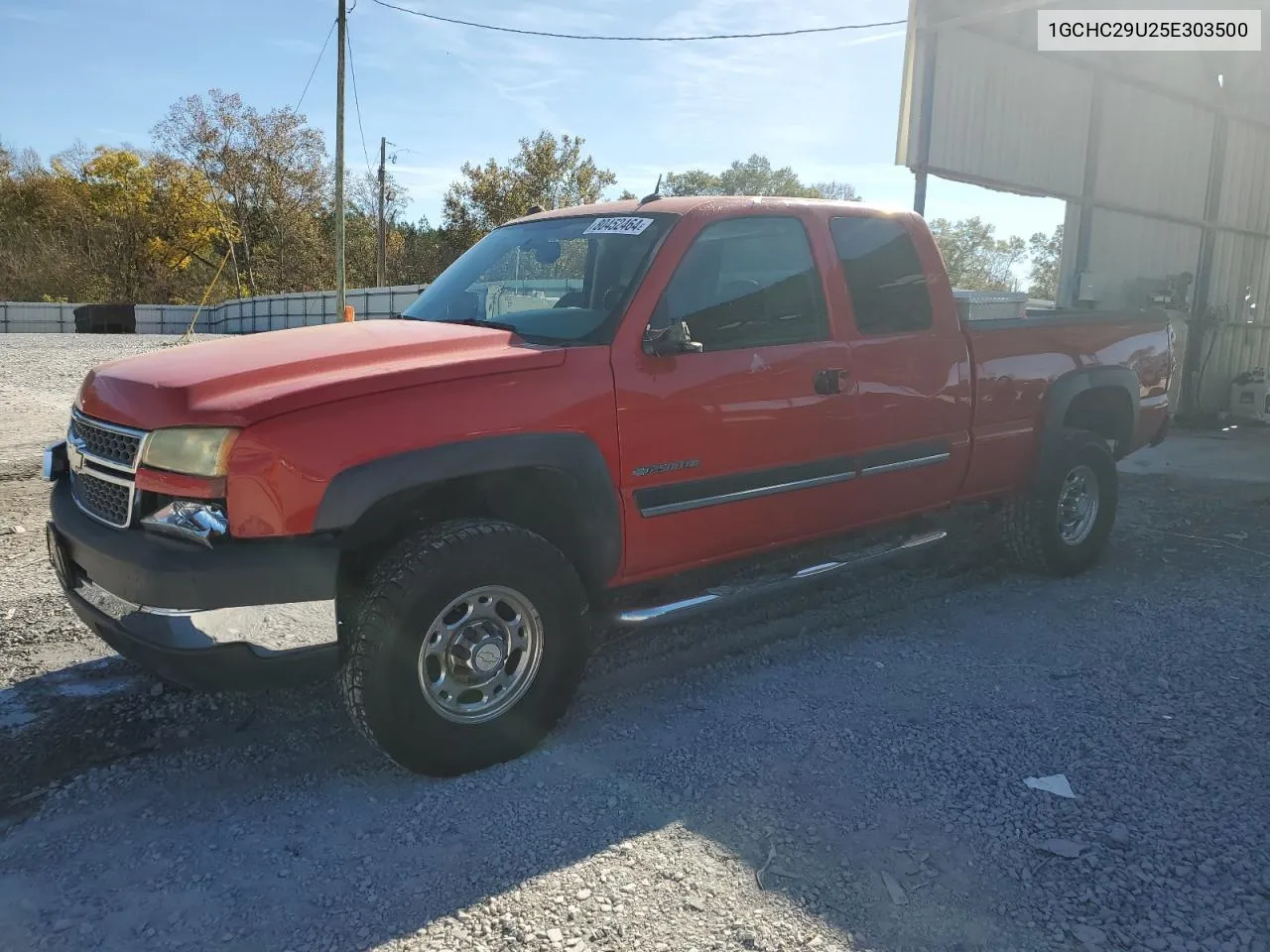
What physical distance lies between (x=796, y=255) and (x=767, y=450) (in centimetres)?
91

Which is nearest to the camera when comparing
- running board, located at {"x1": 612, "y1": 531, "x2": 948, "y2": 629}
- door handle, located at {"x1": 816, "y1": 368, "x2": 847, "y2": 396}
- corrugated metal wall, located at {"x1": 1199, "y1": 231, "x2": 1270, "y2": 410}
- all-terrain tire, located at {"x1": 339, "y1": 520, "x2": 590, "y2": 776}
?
all-terrain tire, located at {"x1": 339, "y1": 520, "x2": 590, "y2": 776}

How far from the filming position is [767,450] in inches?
152

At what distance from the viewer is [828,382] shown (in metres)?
4.04

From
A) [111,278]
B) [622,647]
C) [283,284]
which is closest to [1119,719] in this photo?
[622,647]

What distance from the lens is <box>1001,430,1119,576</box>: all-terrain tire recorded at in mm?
5305

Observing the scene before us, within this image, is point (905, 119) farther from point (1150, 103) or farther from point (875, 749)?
point (875, 749)

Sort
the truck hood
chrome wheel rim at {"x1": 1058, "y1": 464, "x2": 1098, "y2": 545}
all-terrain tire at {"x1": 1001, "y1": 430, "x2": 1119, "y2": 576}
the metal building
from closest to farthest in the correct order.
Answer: the truck hood, all-terrain tire at {"x1": 1001, "y1": 430, "x2": 1119, "y2": 576}, chrome wheel rim at {"x1": 1058, "y1": 464, "x2": 1098, "y2": 545}, the metal building

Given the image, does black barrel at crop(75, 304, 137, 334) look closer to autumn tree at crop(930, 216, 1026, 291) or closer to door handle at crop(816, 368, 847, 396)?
door handle at crop(816, 368, 847, 396)

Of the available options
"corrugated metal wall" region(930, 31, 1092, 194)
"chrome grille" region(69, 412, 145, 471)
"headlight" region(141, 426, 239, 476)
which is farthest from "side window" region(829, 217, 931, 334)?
"corrugated metal wall" region(930, 31, 1092, 194)

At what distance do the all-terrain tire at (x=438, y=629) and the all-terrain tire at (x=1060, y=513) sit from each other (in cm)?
310

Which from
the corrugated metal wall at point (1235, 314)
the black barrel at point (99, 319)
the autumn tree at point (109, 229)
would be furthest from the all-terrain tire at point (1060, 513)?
the autumn tree at point (109, 229)

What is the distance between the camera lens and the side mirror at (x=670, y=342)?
11.3 ft

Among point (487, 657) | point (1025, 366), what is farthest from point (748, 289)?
Result: point (1025, 366)

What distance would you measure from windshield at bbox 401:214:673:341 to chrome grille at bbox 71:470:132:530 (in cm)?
145
